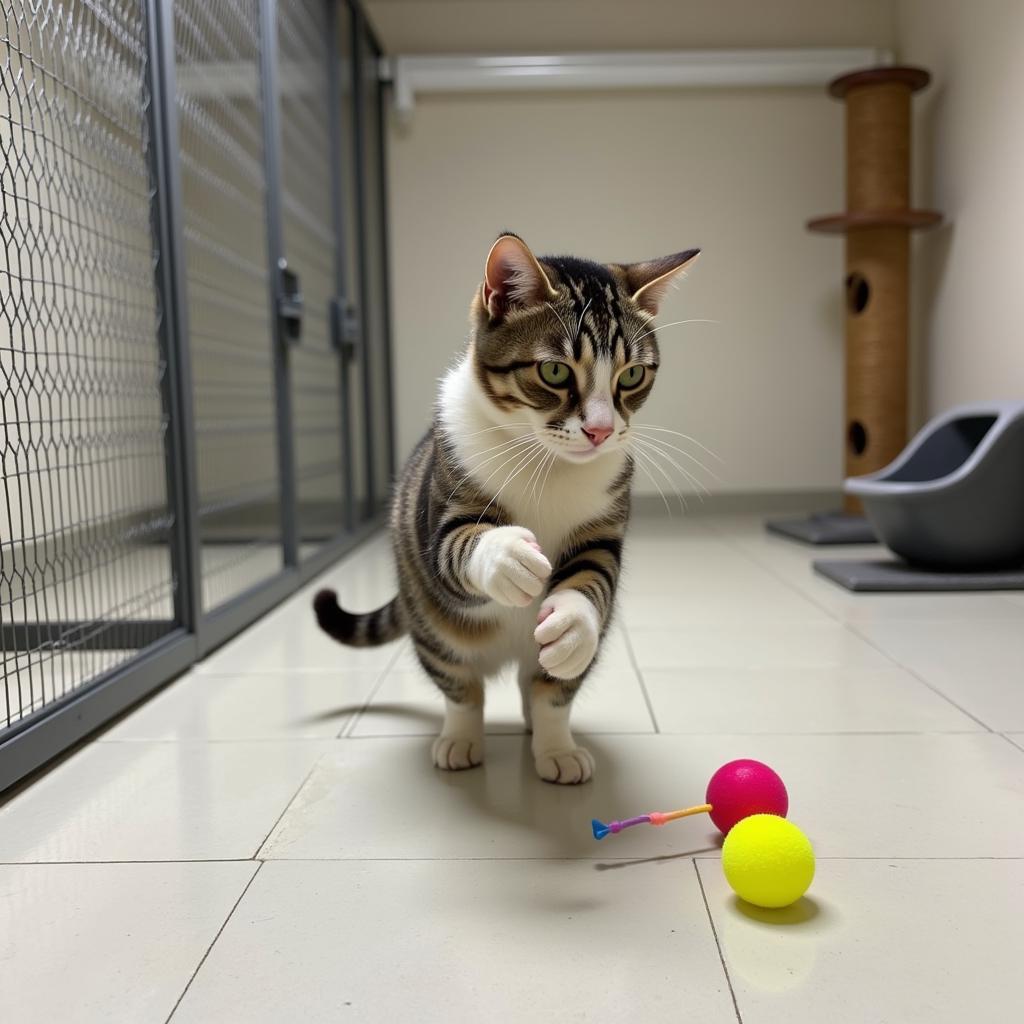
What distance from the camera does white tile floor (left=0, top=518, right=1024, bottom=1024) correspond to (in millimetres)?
835

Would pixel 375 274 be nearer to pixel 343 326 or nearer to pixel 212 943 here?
pixel 343 326

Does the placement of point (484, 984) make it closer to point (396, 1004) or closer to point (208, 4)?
point (396, 1004)

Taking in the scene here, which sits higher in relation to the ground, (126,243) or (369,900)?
(126,243)

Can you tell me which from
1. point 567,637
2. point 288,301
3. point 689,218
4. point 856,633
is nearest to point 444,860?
point 567,637

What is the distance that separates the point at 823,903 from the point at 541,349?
70 centimetres

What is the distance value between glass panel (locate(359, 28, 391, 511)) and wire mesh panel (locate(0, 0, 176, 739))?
2.13m

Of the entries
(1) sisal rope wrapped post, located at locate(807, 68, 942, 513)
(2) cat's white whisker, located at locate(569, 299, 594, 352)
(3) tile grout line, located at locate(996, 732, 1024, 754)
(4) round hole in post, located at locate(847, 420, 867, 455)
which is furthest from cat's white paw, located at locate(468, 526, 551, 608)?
(4) round hole in post, located at locate(847, 420, 867, 455)

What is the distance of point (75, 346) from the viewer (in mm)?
1668

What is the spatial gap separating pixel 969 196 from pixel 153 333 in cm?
297

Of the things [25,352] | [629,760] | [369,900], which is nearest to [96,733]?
[25,352]

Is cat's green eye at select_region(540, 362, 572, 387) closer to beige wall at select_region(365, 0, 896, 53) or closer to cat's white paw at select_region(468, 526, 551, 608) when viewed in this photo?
cat's white paw at select_region(468, 526, 551, 608)

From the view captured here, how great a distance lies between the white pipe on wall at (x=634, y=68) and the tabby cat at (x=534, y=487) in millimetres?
3368

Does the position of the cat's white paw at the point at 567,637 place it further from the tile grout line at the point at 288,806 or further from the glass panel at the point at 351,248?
the glass panel at the point at 351,248

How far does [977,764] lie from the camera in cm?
132
